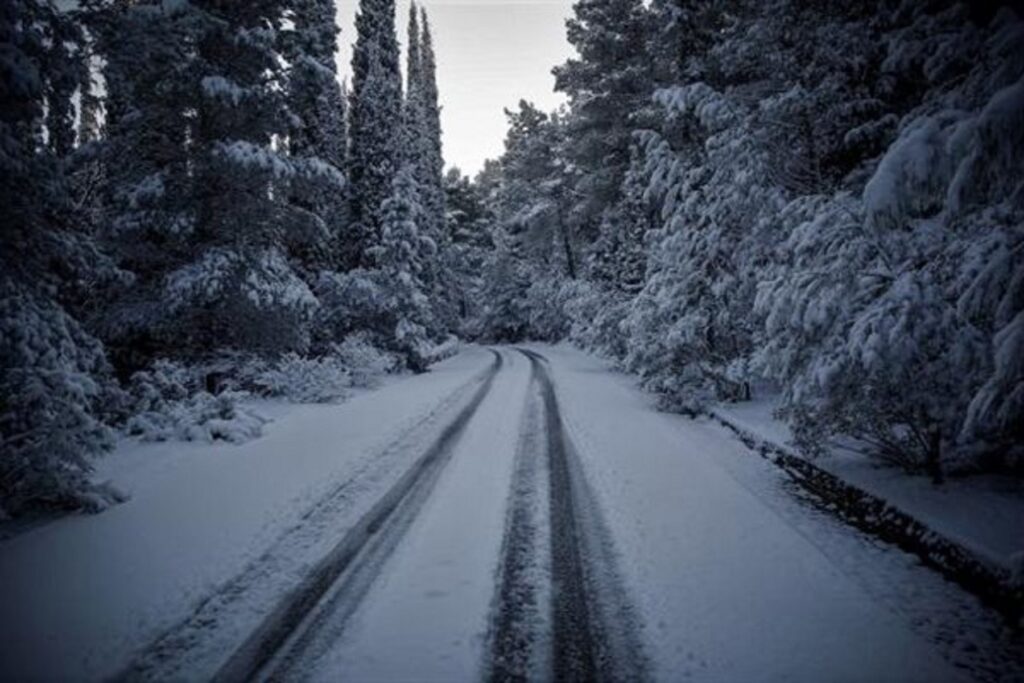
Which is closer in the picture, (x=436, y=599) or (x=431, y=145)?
(x=436, y=599)

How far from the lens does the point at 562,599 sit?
4973 mm

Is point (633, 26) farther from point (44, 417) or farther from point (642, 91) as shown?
point (44, 417)

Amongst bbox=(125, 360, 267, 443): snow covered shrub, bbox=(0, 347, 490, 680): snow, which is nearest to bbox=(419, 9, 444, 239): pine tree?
bbox=(125, 360, 267, 443): snow covered shrub

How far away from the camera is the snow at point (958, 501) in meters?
→ 5.15

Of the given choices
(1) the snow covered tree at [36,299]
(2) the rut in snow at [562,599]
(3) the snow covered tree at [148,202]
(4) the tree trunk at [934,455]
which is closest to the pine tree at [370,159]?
(3) the snow covered tree at [148,202]

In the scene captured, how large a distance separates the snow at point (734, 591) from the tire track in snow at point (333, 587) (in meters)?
2.32

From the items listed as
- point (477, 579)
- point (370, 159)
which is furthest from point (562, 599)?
point (370, 159)

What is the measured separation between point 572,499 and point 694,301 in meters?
8.29

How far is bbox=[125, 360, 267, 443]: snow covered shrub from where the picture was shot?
37.7 ft

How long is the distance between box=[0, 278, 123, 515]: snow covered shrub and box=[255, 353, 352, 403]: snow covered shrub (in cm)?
939

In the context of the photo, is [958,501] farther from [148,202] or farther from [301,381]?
[148,202]

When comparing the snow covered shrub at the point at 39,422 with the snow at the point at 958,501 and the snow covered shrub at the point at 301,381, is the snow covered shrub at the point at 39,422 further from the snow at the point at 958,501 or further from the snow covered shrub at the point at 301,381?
the snow covered shrub at the point at 301,381

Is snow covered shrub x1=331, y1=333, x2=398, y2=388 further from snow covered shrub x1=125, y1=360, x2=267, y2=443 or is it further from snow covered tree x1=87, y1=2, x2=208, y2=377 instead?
snow covered shrub x1=125, y1=360, x2=267, y2=443

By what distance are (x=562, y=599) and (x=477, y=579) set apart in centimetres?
81
